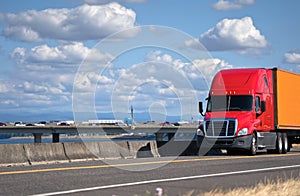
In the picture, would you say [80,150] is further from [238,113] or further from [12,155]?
[238,113]

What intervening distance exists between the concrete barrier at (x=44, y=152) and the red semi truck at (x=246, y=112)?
7.13 meters

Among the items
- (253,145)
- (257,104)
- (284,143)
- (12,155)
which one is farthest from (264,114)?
(12,155)

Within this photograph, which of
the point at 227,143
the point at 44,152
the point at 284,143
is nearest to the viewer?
the point at 44,152

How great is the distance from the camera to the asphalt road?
12.4 meters

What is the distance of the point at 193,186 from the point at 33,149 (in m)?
8.09

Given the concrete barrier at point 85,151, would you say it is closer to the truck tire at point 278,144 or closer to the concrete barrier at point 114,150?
the concrete barrier at point 114,150

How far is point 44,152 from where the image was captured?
2016 cm

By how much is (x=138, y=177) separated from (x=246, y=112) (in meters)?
11.8

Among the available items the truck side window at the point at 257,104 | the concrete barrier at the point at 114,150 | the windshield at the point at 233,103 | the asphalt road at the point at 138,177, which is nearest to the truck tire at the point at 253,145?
the truck side window at the point at 257,104

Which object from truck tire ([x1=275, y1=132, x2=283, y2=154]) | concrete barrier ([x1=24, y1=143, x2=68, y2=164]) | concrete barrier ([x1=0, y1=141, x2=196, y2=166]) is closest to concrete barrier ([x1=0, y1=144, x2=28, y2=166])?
concrete barrier ([x1=0, y1=141, x2=196, y2=166])

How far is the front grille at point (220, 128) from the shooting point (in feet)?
83.6

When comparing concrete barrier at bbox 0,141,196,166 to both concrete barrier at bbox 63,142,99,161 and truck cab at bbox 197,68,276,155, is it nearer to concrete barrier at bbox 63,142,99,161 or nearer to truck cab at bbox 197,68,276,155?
concrete barrier at bbox 63,142,99,161

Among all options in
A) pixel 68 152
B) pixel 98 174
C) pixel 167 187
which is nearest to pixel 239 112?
pixel 68 152

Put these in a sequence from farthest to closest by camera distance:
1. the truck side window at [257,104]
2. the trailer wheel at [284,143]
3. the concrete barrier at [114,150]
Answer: the trailer wheel at [284,143], the truck side window at [257,104], the concrete barrier at [114,150]
